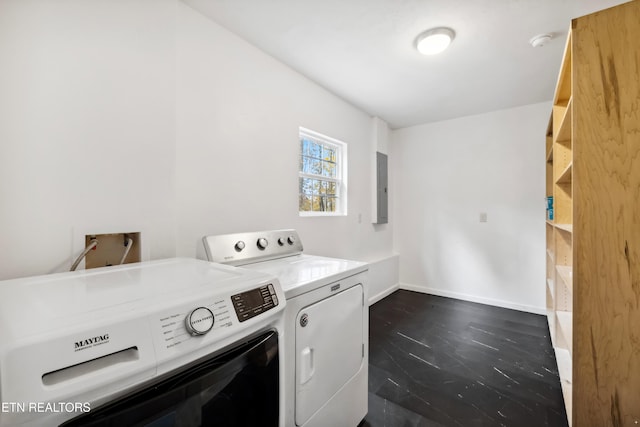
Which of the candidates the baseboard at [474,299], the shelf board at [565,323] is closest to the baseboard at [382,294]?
the baseboard at [474,299]

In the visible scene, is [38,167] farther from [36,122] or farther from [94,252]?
[94,252]

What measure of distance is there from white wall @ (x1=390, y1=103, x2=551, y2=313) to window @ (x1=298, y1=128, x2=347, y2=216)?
130cm

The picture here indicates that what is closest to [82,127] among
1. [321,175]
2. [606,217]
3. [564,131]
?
[321,175]

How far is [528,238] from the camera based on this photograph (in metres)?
3.10

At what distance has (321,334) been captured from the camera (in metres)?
1.21

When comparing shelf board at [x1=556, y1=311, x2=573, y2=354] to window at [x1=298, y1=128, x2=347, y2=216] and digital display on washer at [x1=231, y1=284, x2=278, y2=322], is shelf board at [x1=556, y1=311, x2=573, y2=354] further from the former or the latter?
window at [x1=298, y1=128, x2=347, y2=216]

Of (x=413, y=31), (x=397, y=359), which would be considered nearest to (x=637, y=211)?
(x=413, y=31)

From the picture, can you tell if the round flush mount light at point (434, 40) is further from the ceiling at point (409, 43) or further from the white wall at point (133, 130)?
the white wall at point (133, 130)

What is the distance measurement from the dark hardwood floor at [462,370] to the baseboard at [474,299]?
87mm

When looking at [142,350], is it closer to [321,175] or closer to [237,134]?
[237,134]

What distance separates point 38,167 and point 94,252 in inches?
16.0

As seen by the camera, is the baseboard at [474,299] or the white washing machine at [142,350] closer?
the white washing machine at [142,350]

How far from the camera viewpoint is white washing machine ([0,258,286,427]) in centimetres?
49

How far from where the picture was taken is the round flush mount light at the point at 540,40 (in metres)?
1.87
